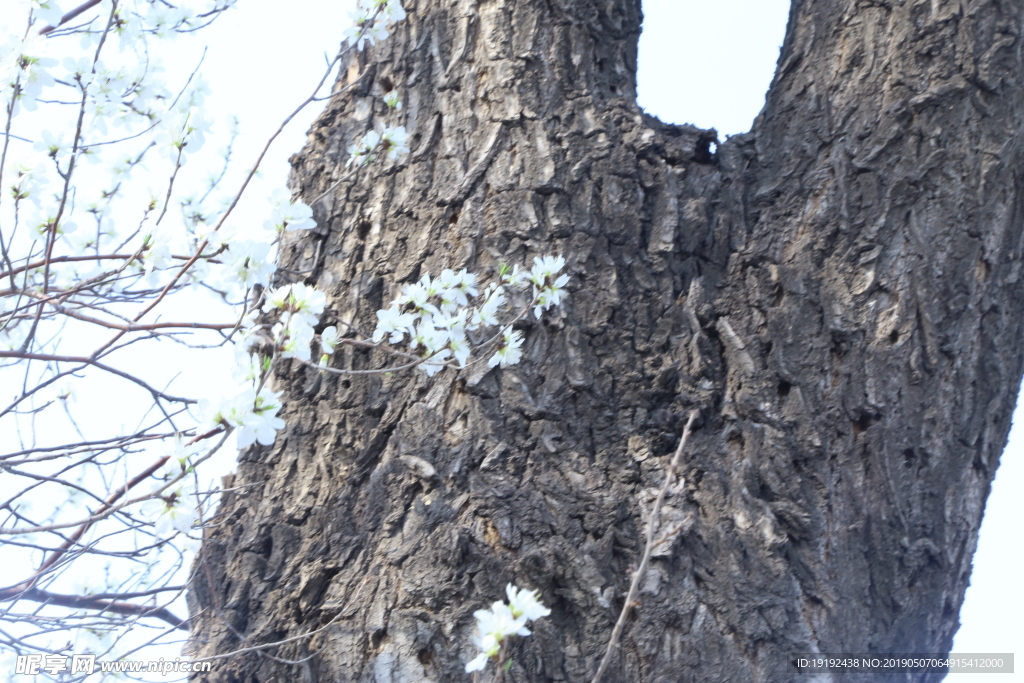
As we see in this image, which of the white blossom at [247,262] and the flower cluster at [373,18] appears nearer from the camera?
the white blossom at [247,262]

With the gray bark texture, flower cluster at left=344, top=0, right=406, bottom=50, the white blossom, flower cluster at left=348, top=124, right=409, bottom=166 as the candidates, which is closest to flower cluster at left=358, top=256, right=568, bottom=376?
the gray bark texture

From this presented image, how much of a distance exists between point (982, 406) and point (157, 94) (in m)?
2.23

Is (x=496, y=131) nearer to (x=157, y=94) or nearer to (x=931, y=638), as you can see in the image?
(x=157, y=94)

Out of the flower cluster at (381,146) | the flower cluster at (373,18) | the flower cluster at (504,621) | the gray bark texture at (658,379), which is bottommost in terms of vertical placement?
the flower cluster at (504,621)

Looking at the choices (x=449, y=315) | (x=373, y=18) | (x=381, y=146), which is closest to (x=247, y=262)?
(x=449, y=315)

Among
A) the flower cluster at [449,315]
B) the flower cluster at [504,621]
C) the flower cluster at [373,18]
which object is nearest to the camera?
the flower cluster at [504,621]

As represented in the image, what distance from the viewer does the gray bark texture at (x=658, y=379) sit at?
149 cm

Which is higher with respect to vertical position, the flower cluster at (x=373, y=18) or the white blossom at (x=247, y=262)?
the flower cluster at (x=373, y=18)

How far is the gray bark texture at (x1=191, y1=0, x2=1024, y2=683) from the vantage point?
149 centimetres

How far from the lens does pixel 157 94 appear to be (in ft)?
6.03

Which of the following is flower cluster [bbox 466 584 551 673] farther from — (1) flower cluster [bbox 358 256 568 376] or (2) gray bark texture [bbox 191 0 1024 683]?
(1) flower cluster [bbox 358 256 568 376]

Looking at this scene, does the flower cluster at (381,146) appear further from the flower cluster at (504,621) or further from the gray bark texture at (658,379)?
the flower cluster at (504,621)

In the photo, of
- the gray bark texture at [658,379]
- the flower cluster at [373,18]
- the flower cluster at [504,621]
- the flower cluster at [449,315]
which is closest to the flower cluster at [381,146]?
the gray bark texture at [658,379]

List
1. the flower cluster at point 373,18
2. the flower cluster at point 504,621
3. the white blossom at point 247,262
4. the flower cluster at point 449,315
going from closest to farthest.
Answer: the flower cluster at point 504,621
the white blossom at point 247,262
the flower cluster at point 449,315
the flower cluster at point 373,18
